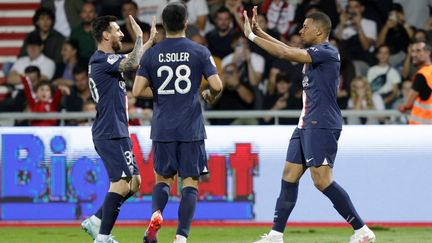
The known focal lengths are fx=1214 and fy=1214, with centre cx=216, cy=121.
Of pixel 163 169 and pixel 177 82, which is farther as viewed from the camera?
pixel 163 169

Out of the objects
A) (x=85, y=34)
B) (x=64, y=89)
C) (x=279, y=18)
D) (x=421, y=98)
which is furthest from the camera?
(x=85, y=34)

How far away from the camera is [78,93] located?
17.3 metres

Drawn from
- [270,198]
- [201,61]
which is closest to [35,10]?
[270,198]

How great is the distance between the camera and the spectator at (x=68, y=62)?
1797 cm

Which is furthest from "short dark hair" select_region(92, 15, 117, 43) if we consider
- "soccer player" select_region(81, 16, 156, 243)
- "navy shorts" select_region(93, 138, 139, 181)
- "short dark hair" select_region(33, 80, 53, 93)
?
"short dark hair" select_region(33, 80, 53, 93)

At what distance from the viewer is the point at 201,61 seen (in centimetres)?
1048

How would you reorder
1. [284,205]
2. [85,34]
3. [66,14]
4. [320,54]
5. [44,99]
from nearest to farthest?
[320,54] < [284,205] < [44,99] < [85,34] < [66,14]

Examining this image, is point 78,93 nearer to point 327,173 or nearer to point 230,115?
point 230,115

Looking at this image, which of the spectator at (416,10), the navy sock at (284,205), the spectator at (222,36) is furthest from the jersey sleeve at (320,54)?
the spectator at (416,10)

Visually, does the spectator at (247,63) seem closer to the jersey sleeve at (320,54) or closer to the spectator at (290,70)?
the spectator at (290,70)

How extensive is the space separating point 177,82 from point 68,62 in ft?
25.6

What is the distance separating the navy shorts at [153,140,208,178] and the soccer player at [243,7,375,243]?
1.26 meters

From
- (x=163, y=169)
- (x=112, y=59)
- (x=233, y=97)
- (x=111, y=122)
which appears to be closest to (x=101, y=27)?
(x=112, y=59)

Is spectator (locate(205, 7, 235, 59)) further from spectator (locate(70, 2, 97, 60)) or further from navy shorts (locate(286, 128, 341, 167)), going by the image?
navy shorts (locate(286, 128, 341, 167))
